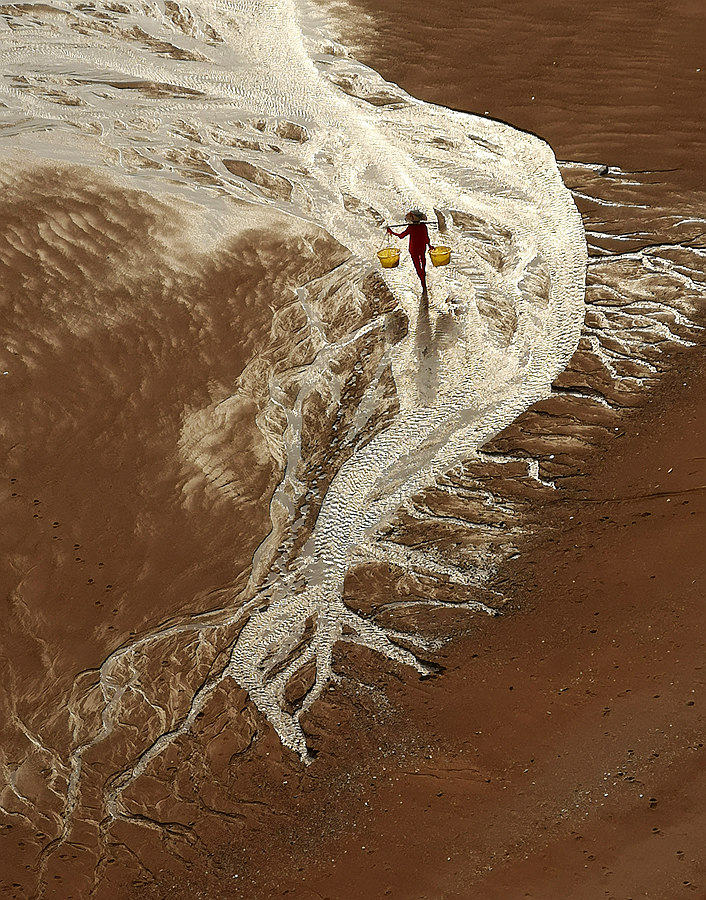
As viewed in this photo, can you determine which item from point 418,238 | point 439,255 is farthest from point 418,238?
point 439,255

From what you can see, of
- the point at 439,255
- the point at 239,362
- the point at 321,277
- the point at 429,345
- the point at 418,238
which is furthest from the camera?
the point at 321,277

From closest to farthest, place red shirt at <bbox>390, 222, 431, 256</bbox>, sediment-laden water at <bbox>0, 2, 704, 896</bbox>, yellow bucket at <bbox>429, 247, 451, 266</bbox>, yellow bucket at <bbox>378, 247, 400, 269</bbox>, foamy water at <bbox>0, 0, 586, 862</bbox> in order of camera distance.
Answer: sediment-laden water at <bbox>0, 2, 704, 896</bbox> → foamy water at <bbox>0, 0, 586, 862</bbox> → yellow bucket at <bbox>429, 247, 451, 266</bbox> → red shirt at <bbox>390, 222, 431, 256</bbox> → yellow bucket at <bbox>378, 247, 400, 269</bbox>

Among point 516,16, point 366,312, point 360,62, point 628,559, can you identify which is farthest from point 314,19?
point 628,559

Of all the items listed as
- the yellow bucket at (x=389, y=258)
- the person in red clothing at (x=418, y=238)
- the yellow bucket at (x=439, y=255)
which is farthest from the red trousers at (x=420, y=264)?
the yellow bucket at (x=439, y=255)

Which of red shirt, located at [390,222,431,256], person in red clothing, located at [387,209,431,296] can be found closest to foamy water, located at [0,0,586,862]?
person in red clothing, located at [387,209,431,296]

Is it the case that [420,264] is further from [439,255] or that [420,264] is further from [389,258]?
[439,255]

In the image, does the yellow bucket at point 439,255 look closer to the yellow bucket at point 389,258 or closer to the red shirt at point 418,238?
Answer: the red shirt at point 418,238

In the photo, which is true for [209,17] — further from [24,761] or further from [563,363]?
[24,761]

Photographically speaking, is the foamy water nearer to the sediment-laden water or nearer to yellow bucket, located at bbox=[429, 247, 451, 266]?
the sediment-laden water
